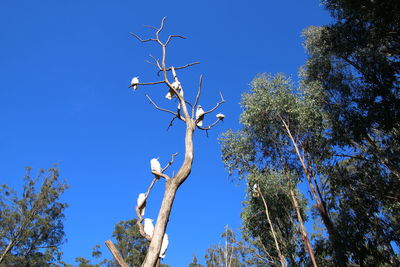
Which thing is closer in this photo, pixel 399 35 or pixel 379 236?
pixel 399 35

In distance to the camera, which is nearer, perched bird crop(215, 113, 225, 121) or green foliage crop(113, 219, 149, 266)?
perched bird crop(215, 113, 225, 121)

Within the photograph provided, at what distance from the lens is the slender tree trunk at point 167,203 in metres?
2.52

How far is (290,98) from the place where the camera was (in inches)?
580

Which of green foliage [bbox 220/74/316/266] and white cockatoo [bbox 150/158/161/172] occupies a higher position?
green foliage [bbox 220/74/316/266]

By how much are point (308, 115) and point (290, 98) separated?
4.71ft

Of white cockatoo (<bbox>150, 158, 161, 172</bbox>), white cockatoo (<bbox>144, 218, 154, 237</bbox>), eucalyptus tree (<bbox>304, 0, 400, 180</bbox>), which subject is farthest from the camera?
eucalyptus tree (<bbox>304, 0, 400, 180</bbox>)

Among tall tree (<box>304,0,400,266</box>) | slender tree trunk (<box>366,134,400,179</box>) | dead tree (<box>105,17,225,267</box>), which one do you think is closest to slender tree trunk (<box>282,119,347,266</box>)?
tall tree (<box>304,0,400,266</box>)

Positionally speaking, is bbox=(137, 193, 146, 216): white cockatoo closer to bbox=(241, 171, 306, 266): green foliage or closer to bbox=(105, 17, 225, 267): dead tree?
bbox=(105, 17, 225, 267): dead tree

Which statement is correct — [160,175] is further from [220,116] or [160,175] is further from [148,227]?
[220,116]

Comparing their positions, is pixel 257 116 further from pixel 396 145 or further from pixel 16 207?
pixel 16 207

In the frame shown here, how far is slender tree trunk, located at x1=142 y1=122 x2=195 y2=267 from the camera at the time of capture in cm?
252

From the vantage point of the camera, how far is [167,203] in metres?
2.89

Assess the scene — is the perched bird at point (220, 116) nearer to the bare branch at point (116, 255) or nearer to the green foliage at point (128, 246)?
the bare branch at point (116, 255)

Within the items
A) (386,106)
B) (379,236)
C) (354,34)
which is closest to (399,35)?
(386,106)
